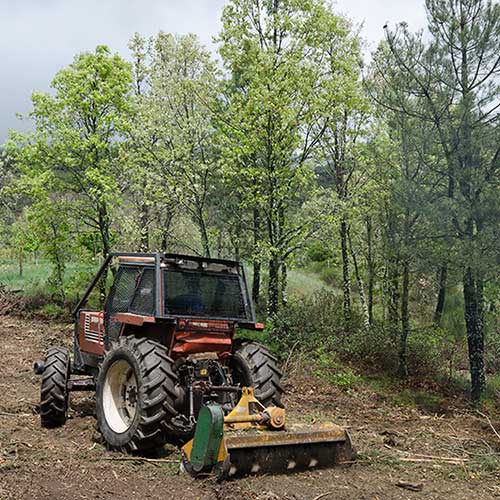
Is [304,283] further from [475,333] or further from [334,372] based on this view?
[475,333]

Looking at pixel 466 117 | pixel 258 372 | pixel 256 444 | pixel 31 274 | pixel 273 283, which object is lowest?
pixel 256 444

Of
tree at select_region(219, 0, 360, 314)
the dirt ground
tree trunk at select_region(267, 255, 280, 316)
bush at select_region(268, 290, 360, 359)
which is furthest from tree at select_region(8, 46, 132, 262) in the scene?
the dirt ground

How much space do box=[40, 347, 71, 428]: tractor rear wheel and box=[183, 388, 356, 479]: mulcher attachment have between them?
251 centimetres

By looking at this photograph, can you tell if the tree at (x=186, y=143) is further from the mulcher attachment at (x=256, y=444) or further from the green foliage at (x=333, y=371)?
the mulcher attachment at (x=256, y=444)

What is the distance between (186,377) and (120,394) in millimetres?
854

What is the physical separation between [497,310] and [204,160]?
7.90 m

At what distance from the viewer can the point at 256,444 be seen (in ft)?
17.7

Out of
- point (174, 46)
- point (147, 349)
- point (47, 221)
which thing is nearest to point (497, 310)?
point (147, 349)

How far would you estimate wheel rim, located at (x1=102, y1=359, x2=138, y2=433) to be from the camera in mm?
6617

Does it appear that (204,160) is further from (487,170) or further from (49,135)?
(487,170)

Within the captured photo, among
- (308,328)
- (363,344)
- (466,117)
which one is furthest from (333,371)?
(466,117)

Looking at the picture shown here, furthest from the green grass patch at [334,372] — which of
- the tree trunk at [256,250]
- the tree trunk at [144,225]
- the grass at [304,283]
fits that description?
the grass at [304,283]

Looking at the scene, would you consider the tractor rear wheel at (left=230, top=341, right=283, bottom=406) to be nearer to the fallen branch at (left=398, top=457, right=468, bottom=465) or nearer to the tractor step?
the fallen branch at (left=398, top=457, right=468, bottom=465)

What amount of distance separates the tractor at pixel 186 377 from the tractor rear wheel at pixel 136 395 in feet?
0.03
